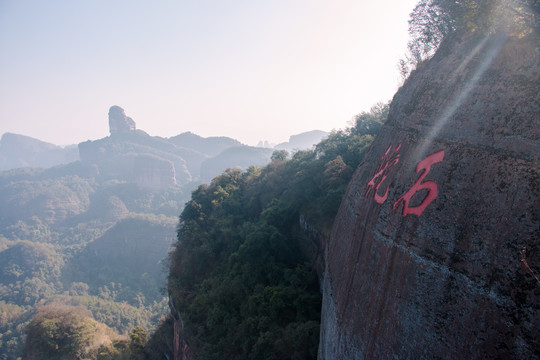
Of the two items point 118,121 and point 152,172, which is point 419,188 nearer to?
point 152,172

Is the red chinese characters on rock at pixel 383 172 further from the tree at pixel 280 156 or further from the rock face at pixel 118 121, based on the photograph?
the rock face at pixel 118 121

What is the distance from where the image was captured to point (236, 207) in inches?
927

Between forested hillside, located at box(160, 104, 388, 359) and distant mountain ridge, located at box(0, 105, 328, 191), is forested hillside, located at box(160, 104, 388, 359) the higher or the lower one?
the lower one

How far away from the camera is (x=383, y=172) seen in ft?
23.3

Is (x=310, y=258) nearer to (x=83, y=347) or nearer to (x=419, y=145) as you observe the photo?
(x=419, y=145)

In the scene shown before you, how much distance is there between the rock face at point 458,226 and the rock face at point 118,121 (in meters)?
176

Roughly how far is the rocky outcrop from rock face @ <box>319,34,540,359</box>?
13065cm

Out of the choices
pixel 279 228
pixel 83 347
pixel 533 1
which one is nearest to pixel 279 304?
pixel 279 228

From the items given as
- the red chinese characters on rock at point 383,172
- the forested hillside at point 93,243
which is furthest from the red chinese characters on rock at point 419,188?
the forested hillside at point 93,243

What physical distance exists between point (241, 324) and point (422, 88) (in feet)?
37.7

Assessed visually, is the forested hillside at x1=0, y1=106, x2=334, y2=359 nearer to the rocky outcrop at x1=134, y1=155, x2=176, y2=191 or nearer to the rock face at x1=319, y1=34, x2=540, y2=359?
the rocky outcrop at x1=134, y1=155, x2=176, y2=191

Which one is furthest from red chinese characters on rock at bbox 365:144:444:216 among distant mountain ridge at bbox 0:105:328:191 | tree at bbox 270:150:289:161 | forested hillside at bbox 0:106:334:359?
distant mountain ridge at bbox 0:105:328:191

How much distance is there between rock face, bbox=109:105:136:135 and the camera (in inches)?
6072

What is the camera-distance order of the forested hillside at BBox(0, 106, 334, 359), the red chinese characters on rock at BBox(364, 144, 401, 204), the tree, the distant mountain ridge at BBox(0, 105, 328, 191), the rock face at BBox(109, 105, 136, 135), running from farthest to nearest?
the rock face at BBox(109, 105, 136, 135)
the distant mountain ridge at BBox(0, 105, 328, 191)
the tree
the forested hillside at BBox(0, 106, 334, 359)
the red chinese characters on rock at BBox(364, 144, 401, 204)
